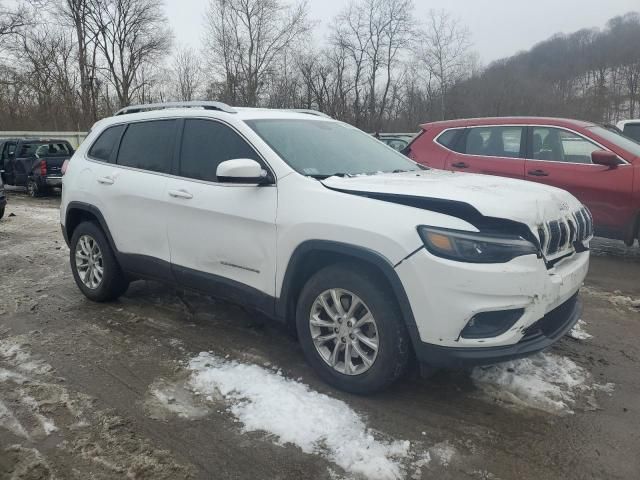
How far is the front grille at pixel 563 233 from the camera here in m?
2.92

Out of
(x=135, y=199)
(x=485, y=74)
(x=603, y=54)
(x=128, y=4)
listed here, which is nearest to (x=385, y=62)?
(x=485, y=74)

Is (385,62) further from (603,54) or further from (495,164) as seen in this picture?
(495,164)

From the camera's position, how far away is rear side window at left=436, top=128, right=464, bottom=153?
7.16 m

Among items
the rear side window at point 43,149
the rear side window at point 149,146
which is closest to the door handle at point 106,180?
the rear side window at point 149,146

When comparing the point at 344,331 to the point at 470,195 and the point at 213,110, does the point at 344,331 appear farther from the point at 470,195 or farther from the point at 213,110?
the point at 213,110

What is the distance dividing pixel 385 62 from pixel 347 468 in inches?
1717

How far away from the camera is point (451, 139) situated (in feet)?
23.7

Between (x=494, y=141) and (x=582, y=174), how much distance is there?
1.20 metres

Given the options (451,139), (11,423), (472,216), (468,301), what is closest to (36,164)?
(451,139)

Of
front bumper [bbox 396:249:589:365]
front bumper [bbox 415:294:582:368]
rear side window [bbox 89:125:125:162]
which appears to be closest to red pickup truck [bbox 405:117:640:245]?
front bumper [bbox 415:294:582:368]

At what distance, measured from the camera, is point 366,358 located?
3057 millimetres

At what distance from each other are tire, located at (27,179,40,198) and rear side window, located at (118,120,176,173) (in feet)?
40.9

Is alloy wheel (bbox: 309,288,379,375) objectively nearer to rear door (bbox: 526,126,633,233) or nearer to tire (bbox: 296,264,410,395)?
tire (bbox: 296,264,410,395)

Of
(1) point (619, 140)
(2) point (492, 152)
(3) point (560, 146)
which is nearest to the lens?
(1) point (619, 140)
